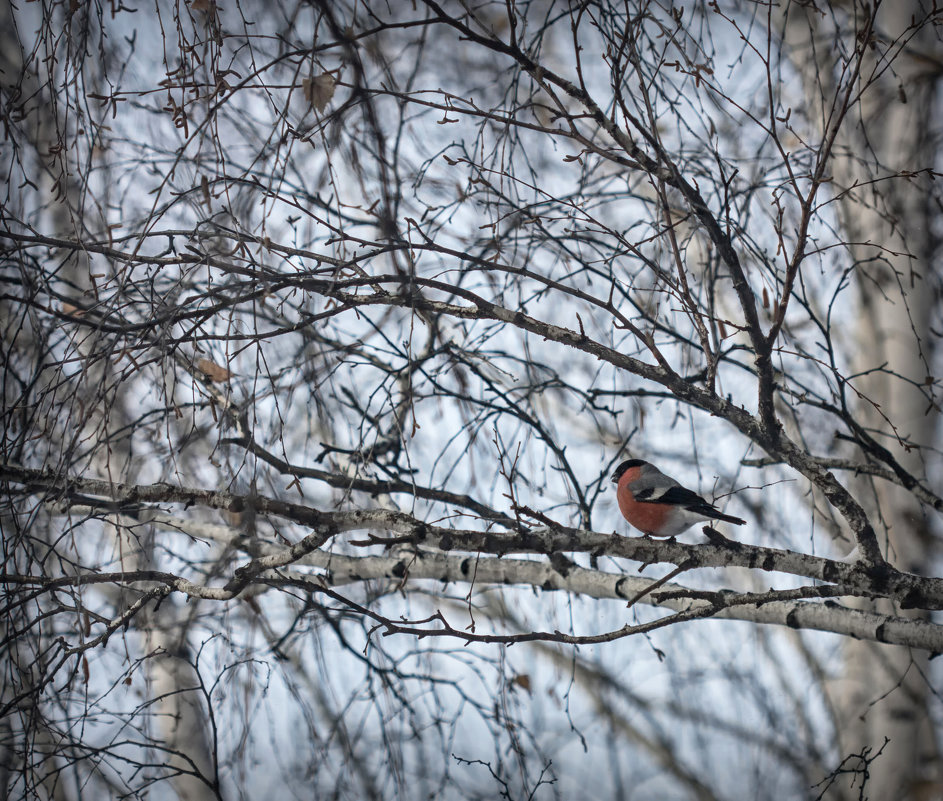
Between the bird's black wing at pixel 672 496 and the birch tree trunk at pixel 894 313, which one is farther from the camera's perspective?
the birch tree trunk at pixel 894 313

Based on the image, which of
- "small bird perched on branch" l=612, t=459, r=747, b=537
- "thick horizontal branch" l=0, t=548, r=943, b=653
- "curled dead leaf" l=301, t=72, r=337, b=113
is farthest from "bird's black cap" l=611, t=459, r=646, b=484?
"curled dead leaf" l=301, t=72, r=337, b=113

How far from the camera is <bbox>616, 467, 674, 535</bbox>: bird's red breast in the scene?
271 centimetres

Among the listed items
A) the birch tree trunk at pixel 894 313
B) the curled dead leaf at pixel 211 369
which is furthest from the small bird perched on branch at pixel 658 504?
the curled dead leaf at pixel 211 369

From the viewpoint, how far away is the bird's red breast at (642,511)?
2.71m

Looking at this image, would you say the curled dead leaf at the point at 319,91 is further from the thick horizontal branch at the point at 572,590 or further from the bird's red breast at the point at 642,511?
the bird's red breast at the point at 642,511

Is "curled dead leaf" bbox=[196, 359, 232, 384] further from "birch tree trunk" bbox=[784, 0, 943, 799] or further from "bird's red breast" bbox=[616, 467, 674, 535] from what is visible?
"birch tree trunk" bbox=[784, 0, 943, 799]

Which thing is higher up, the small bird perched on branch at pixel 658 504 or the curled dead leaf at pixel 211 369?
the curled dead leaf at pixel 211 369

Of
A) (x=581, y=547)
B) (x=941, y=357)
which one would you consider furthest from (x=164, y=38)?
(x=941, y=357)

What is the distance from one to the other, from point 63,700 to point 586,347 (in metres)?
1.40

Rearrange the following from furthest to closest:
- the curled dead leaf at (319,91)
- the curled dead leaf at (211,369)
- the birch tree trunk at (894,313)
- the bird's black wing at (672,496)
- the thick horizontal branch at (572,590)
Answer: the birch tree trunk at (894,313), the bird's black wing at (672,496), the curled dead leaf at (211,369), the thick horizontal branch at (572,590), the curled dead leaf at (319,91)

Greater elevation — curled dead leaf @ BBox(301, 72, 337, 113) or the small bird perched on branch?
curled dead leaf @ BBox(301, 72, 337, 113)

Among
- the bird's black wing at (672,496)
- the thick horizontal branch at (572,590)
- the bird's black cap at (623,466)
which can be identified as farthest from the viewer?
the bird's black cap at (623,466)

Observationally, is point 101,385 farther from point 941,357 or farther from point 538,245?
point 941,357

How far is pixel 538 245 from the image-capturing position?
2482 mm
